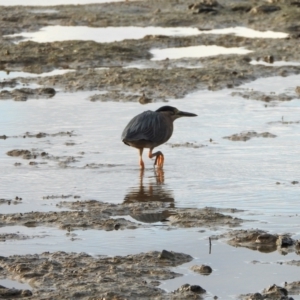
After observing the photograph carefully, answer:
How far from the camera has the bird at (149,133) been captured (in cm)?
1054

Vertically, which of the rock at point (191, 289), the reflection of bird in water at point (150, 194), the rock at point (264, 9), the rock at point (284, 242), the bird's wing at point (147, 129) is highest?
the rock at point (264, 9)

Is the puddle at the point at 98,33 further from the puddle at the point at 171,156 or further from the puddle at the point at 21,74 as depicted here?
the puddle at the point at 171,156

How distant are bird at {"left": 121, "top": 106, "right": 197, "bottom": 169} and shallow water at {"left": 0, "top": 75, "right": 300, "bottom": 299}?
0.52 feet

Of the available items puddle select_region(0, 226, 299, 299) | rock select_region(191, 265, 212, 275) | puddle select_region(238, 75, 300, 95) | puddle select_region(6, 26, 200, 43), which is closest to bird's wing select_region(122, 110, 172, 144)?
puddle select_region(0, 226, 299, 299)

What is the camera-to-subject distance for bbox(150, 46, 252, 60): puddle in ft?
58.4

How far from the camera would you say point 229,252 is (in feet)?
23.3

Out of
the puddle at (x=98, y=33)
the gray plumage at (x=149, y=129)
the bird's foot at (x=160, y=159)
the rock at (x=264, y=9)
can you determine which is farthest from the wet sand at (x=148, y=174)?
the rock at (x=264, y=9)

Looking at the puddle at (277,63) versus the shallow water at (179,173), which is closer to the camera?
the shallow water at (179,173)

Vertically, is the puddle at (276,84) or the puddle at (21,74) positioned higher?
the puddle at (21,74)

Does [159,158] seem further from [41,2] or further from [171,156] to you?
[41,2]

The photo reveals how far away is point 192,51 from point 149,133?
7810 mm

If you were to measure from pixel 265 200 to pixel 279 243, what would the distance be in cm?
150

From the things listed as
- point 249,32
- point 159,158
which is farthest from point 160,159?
point 249,32

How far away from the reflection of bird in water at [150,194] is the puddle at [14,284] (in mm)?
2514
